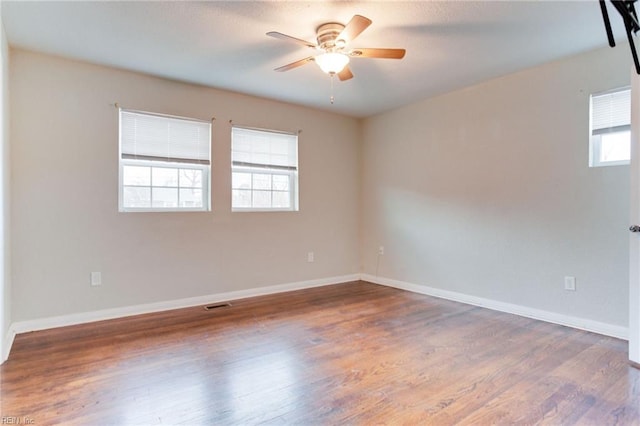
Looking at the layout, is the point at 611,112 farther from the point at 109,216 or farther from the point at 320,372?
the point at 109,216

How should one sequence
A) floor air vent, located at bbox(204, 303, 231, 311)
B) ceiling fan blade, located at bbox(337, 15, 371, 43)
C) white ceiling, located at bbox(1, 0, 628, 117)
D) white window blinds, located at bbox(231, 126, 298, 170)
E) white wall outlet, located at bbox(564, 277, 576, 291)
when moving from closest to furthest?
ceiling fan blade, located at bbox(337, 15, 371, 43) → white ceiling, located at bbox(1, 0, 628, 117) → white wall outlet, located at bbox(564, 277, 576, 291) → floor air vent, located at bbox(204, 303, 231, 311) → white window blinds, located at bbox(231, 126, 298, 170)

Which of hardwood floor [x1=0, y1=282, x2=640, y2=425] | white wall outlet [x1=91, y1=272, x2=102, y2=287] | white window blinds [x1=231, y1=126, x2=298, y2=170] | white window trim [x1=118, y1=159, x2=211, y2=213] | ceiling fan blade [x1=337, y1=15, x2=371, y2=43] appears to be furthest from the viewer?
white window blinds [x1=231, y1=126, x2=298, y2=170]

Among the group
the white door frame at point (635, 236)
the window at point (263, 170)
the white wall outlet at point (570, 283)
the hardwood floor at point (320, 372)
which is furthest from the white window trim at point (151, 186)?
the white door frame at point (635, 236)

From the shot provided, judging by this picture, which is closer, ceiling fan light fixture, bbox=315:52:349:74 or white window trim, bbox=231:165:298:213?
ceiling fan light fixture, bbox=315:52:349:74

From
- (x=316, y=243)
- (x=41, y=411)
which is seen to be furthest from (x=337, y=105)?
(x=41, y=411)

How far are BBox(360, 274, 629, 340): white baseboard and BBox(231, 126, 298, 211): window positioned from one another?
1.94 metres

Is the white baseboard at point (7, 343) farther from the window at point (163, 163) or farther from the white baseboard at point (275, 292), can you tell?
the window at point (163, 163)

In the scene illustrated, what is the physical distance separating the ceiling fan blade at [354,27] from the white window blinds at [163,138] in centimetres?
214

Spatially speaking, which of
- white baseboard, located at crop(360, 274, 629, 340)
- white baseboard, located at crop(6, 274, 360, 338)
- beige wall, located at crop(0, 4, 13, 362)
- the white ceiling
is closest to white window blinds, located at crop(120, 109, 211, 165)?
the white ceiling

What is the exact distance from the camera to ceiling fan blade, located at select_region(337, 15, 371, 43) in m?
2.09

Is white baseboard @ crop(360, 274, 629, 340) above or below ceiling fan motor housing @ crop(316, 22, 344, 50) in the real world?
below

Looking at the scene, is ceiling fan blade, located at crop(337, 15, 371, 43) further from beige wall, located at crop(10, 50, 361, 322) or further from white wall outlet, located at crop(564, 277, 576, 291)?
white wall outlet, located at crop(564, 277, 576, 291)

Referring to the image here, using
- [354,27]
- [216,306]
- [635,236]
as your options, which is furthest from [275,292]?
[635,236]

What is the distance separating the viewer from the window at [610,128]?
9.57 feet
